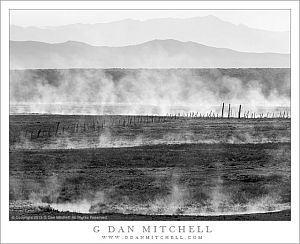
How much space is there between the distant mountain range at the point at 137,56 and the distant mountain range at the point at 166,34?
0.07 metres

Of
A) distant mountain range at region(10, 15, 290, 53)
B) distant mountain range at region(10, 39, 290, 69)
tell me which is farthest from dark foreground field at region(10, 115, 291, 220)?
distant mountain range at region(10, 15, 290, 53)

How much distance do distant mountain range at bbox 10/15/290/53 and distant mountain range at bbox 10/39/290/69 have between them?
0.07 meters

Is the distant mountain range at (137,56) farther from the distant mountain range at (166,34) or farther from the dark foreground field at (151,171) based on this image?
the dark foreground field at (151,171)

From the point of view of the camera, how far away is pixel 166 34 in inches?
266

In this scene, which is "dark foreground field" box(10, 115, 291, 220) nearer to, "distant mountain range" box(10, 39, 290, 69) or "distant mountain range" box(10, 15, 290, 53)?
"distant mountain range" box(10, 39, 290, 69)

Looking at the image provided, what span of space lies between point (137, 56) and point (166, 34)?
0.46m

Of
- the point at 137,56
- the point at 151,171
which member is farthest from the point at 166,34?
the point at 151,171

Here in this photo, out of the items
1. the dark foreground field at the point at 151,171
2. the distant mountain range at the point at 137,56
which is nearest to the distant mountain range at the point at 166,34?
the distant mountain range at the point at 137,56

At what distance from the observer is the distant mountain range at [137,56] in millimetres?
6750

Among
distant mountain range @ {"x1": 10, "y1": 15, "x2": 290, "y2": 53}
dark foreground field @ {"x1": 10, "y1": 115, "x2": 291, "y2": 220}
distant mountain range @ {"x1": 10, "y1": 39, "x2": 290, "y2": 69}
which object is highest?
distant mountain range @ {"x1": 10, "y1": 15, "x2": 290, "y2": 53}

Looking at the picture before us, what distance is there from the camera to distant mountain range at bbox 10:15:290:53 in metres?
6.70

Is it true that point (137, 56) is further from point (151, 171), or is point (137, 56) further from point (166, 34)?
point (151, 171)

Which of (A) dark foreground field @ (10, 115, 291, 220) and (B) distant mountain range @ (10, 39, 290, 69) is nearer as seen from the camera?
(A) dark foreground field @ (10, 115, 291, 220)

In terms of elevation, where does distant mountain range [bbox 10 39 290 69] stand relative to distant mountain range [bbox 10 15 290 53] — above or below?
below
